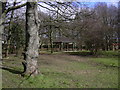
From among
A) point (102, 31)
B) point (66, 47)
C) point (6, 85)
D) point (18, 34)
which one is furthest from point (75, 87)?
point (66, 47)

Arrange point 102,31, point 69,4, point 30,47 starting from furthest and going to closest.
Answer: point 102,31, point 69,4, point 30,47

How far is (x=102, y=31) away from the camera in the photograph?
90.9 feet

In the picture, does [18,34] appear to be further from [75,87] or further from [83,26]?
[75,87]

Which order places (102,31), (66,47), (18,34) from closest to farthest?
(18,34) < (102,31) < (66,47)

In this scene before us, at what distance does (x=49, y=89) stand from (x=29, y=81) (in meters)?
1.07

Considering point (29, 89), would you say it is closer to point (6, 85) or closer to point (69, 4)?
point (6, 85)

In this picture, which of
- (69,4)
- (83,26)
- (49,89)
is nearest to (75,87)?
(49,89)

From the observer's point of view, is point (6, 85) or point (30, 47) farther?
point (30, 47)

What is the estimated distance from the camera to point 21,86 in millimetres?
5469

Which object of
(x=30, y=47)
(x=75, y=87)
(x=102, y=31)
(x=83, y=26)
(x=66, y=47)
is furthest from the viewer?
(x=66, y=47)

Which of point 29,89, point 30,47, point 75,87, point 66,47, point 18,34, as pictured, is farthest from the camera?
point 66,47

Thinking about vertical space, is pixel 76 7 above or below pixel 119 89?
above

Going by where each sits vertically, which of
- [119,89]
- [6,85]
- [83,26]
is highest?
[83,26]

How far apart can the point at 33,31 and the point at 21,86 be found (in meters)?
2.59
